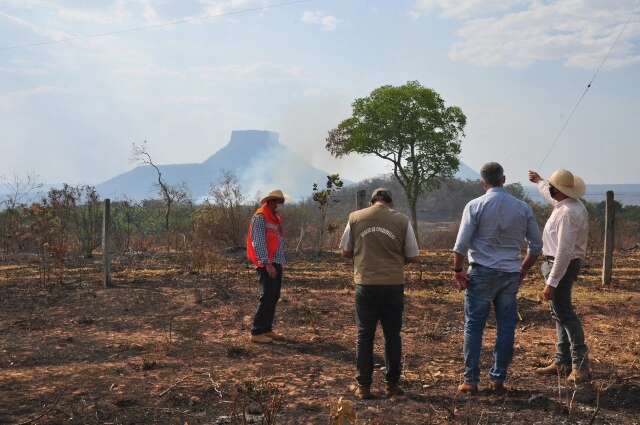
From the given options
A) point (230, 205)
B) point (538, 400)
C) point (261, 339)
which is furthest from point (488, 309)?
point (230, 205)

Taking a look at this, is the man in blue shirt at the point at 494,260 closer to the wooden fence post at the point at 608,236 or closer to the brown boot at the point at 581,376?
the brown boot at the point at 581,376

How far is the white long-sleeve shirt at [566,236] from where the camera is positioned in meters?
4.48

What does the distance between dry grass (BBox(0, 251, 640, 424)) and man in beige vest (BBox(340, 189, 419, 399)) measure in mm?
308

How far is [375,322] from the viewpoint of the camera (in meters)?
4.43

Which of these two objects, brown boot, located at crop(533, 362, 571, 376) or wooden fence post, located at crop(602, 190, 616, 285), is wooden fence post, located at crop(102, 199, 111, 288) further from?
wooden fence post, located at crop(602, 190, 616, 285)

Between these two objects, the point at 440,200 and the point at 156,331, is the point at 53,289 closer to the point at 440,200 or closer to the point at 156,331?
the point at 156,331

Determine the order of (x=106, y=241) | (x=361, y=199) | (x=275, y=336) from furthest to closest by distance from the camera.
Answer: (x=361, y=199), (x=106, y=241), (x=275, y=336)

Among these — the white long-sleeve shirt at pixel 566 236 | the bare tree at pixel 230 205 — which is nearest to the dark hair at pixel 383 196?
the white long-sleeve shirt at pixel 566 236

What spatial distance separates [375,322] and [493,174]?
1.53m

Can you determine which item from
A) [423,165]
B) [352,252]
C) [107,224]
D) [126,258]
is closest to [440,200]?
[423,165]

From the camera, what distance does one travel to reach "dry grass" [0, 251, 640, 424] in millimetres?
4117

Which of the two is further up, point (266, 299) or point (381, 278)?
point (381, 278)

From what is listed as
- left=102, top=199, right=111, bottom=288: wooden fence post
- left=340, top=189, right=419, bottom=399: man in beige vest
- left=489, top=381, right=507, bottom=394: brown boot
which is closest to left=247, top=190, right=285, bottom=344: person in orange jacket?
left=340, top=189, right=419, bottom=399: man in beige vest

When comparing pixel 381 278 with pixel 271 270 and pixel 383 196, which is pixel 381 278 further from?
pixel 271 270
